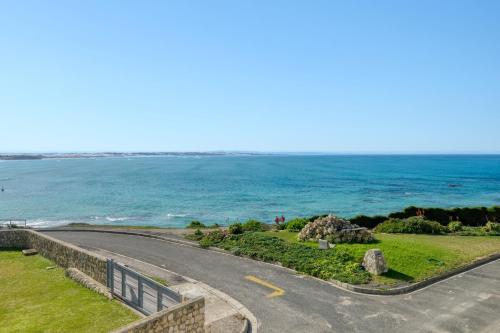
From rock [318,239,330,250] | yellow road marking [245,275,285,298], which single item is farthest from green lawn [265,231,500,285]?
yellow road marking [245,275,285,298]

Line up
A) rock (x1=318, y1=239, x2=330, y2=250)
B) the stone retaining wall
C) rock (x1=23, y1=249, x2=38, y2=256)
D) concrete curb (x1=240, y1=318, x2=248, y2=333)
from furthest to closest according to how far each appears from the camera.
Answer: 1. rock (x1=23, y1=249, x2=38, y2=256)
2. rock (x1=318, y1=239, x2=330, y2=250)
3. the stone retaining wall
4. concrete curb (x1=240, y1=318, x2=248, y2=333)

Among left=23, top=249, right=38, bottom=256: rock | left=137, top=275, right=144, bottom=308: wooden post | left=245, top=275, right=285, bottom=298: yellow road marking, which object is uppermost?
left=137, top=275, right=144, bottom=308: wooden post

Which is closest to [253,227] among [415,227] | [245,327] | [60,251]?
[415,227]

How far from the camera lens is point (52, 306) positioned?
14133 millimetres

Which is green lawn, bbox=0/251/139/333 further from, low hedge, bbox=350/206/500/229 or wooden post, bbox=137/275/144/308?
low hedge, bbox=350/206/500/229

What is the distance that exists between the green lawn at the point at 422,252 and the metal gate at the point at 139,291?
10423 millimetres

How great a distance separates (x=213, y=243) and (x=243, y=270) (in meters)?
6.27

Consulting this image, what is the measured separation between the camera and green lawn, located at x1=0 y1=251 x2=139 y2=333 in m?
12.4

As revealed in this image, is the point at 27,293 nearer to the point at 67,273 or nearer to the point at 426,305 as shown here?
the point at 67,273

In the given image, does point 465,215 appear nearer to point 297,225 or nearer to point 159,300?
point 297,225

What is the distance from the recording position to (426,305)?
14.8 m

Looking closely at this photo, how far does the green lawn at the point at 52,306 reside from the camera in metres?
12.4

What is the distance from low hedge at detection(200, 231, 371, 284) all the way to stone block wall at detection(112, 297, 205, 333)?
327 inches

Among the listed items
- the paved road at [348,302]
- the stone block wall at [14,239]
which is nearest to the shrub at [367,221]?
the paved road at [348,302]
